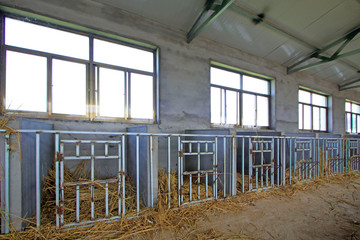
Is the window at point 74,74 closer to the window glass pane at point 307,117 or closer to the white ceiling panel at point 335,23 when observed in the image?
the white ceiling panel at point 335,23

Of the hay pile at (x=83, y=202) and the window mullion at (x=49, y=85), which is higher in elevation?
the window mullion at (x=49, y=85)

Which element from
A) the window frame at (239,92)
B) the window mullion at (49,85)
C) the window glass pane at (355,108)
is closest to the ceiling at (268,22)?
the window frame at (239,92)

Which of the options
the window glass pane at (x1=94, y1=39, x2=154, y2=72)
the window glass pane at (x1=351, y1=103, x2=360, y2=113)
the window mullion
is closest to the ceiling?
the window glass pane at (x1=94, y1=39, x2=154, y2=72)

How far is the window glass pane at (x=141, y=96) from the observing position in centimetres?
390

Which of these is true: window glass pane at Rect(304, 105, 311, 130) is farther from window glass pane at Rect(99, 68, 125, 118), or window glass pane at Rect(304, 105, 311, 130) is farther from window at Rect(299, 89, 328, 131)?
window glass pane at Rect(99, 68, 125, 118)

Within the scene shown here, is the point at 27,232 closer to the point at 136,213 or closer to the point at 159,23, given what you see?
the point at 136,213

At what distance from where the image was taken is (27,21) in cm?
300

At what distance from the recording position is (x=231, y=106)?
559 cm

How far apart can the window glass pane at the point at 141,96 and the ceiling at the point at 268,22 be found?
5.00ft

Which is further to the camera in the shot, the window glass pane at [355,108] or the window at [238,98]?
the window glass pane at [355,108]

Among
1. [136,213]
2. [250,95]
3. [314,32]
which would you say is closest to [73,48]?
[136,213]

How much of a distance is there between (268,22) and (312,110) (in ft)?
19.0

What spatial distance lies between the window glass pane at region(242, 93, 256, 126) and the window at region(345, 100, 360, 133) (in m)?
7.61

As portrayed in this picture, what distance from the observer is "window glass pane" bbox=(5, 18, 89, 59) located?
9.56 feet
